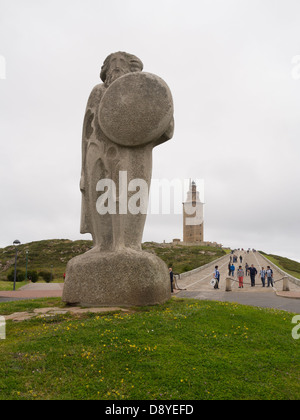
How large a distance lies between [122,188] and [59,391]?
378cm

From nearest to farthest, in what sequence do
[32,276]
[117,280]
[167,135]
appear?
[117,280] → [167,135] → [32,276]

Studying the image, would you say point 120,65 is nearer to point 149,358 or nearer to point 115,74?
point 115,74

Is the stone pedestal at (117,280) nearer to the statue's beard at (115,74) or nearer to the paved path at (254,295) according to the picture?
the statue's beard at (115,74)

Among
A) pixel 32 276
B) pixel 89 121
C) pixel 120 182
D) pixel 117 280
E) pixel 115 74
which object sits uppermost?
pixel 115 74

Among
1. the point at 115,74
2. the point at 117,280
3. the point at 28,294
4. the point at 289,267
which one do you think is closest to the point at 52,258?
the point at 28,294

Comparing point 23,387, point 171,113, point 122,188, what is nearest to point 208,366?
point 23,387

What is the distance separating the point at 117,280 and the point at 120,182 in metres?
1.79

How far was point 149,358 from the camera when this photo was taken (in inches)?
140

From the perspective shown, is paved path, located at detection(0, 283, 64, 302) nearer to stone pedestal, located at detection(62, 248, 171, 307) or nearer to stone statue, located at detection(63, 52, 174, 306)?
stone statue, located at detection(63, 52, 174, 306)

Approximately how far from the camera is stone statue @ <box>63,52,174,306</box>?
5496 mm

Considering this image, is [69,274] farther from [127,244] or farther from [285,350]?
[285,350]

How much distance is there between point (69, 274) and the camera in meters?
5.80

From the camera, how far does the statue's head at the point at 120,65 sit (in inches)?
255

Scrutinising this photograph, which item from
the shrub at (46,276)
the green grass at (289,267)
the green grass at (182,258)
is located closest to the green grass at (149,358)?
the green grass at (182,258)
